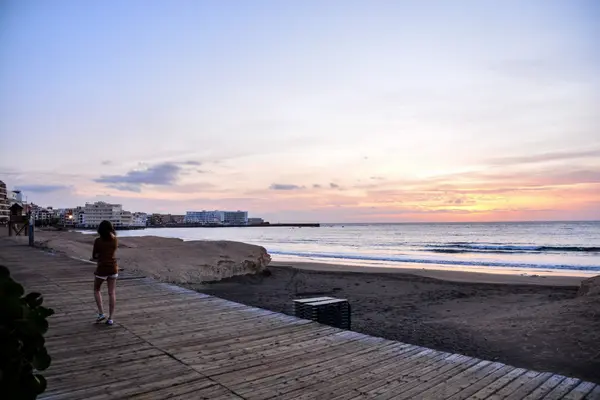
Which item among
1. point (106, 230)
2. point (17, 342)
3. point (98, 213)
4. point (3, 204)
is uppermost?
point (3, 204)

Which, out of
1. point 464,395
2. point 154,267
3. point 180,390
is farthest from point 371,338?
point 154,267

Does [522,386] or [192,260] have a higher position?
[522,386]

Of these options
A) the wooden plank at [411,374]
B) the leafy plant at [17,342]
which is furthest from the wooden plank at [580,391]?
the leafy plant at [17,342]

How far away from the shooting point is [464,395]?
3.90 m

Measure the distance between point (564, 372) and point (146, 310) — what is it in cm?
683

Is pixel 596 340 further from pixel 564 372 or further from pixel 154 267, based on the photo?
pixel 154 267

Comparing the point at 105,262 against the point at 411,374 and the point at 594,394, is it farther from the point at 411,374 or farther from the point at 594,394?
the point at 594,394

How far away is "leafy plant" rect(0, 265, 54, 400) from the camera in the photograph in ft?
4.90

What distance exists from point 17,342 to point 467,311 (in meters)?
12.4

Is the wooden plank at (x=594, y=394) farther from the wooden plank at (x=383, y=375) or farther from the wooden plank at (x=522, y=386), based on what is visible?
the wooden plank at (x=383, y=375)

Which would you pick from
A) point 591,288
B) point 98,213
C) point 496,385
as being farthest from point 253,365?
point 98,213

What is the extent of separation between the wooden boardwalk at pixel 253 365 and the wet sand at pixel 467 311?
3.27m

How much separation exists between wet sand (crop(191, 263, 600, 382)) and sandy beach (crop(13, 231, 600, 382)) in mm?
19

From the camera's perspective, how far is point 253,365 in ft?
15.4
